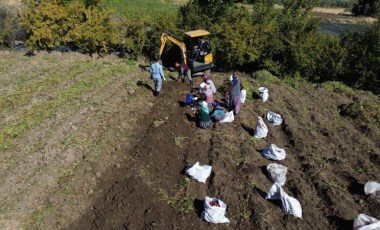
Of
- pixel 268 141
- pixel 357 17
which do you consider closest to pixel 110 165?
pixel 268 141

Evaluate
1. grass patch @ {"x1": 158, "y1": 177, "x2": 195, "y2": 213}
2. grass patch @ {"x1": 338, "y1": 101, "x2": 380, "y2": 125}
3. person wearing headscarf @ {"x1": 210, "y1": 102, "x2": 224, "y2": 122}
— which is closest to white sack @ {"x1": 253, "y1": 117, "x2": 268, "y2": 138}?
person wearing headscarf @ {"x1": 210, "y1": 102, "x2": 224, "y2": 122}

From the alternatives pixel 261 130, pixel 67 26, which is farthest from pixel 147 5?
pixel 261 130

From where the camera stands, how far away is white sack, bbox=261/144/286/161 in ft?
35.3

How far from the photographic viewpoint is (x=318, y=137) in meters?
12.1

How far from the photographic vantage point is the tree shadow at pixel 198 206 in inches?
346

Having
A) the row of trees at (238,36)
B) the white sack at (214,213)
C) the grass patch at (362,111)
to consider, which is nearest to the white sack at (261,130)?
the grass patch at (362,111)

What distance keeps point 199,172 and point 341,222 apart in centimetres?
338

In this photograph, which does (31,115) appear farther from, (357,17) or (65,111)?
(357,17)

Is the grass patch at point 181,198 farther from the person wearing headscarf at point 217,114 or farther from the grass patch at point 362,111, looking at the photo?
the grass patch at point 362,111

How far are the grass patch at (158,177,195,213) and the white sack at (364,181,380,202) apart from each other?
4080 mm

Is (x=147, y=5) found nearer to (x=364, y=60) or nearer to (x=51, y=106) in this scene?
(x=364, y=60)

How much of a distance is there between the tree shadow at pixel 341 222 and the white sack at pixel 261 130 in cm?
368

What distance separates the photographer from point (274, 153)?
10.8 meters

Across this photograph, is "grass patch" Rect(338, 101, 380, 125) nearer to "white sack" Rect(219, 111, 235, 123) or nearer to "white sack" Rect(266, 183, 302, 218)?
"white sack" Rect(219, 111, 235, 123)
